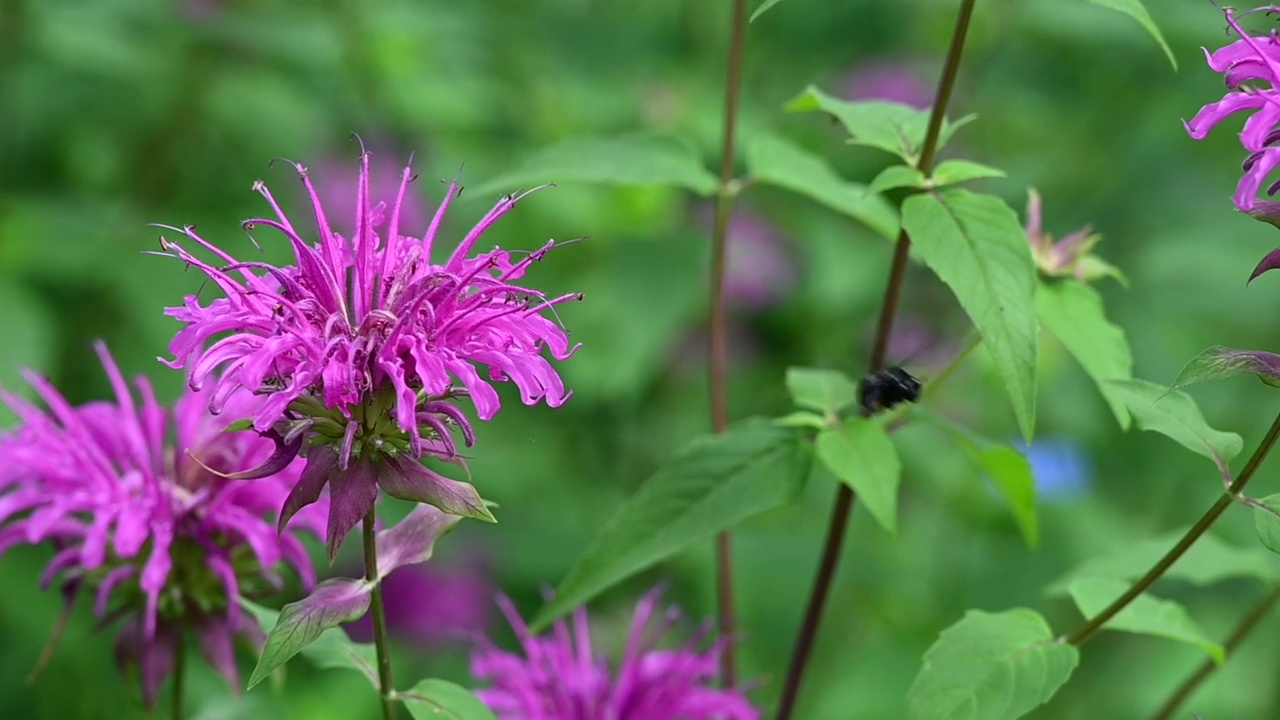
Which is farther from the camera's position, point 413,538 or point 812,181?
point 812,181

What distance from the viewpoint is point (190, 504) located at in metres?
1.36

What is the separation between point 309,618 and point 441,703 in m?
0.16

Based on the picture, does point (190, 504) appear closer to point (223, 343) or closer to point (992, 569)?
point (223, 343)

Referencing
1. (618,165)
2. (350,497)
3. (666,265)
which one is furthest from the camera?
(666,265)

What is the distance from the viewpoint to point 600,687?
1526mm

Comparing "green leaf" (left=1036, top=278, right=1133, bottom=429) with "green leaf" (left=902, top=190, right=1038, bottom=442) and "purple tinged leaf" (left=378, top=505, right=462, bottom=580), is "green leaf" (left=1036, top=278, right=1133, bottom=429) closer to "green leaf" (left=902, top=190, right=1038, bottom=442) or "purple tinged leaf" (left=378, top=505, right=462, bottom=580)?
"green leaf" (left=902, top=190, right=1038, bottom=442)

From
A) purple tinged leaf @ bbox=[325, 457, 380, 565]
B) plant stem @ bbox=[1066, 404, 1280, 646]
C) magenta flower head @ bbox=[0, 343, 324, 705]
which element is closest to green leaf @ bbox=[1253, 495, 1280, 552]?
plant stem @ bbox=[1066, 404, 1280, 646]

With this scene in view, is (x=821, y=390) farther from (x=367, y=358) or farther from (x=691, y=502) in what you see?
(x=367, y=358)

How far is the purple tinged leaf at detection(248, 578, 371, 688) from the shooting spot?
0.93m

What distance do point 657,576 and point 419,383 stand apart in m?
1.51

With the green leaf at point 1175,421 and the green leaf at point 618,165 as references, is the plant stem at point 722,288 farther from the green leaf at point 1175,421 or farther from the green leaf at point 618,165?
the green leaf at point 1175,421

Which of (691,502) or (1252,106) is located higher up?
(1252,106)

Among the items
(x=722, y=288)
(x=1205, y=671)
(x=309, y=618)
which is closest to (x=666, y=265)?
(x=722, y=288)

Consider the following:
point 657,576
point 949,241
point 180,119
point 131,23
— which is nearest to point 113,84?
point 180,119
